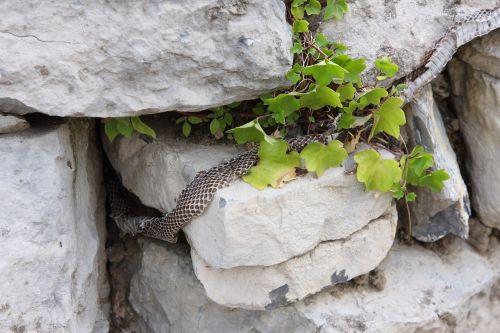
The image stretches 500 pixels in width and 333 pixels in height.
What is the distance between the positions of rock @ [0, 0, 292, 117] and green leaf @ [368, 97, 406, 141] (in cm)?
35

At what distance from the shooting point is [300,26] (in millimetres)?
1889

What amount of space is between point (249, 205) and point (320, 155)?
30 centimetres

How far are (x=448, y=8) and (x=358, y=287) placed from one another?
45.2 inches

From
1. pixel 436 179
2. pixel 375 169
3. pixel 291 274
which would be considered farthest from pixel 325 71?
pixel 291 274

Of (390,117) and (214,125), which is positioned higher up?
(390,117)

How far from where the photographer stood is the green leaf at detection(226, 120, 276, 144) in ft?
5.65

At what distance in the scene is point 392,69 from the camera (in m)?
1.83

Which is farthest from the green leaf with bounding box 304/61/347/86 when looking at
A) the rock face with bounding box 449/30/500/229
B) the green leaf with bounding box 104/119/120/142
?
the rock face with bounding box 449/30/500/229

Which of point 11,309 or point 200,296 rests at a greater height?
point 11,309

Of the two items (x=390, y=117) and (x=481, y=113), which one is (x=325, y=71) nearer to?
(x=390, y=117)

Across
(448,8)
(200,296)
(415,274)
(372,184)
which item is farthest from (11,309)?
(448,8)

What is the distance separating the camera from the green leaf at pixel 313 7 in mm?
1978

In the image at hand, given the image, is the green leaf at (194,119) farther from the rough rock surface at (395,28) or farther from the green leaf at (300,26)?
the rough rock surface at (395,28)

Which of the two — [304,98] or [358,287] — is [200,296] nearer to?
[358,287]
